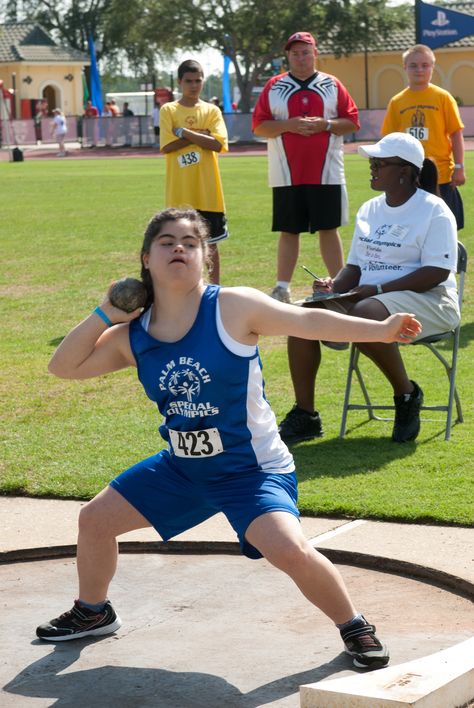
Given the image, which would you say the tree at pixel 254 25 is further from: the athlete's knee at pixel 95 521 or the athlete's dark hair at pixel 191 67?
the athlete's knee at pixel 95 521

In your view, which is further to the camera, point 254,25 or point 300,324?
point 254,25

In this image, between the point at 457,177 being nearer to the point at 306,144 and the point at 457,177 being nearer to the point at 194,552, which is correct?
the point at 306,144

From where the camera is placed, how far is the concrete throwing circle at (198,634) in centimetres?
382

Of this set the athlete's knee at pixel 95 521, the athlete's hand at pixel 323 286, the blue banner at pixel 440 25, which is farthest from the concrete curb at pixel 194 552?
the blue banner at pixel 440 25

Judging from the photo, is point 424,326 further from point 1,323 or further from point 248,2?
point 248,2

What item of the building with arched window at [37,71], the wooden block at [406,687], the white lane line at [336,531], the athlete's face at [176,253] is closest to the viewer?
the wooden block at [406,687]

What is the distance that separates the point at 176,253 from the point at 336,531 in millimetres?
1736

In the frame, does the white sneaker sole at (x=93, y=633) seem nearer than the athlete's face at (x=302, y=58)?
Yes

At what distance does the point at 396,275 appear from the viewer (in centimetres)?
679

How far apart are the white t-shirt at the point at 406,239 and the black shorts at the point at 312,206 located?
123 inches

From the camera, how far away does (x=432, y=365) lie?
8758 mm

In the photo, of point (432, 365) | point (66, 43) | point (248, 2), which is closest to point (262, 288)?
point (432, 365)

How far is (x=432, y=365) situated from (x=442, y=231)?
2251 mm

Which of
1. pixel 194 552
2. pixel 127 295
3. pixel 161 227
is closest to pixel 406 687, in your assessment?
pixel 127 295
